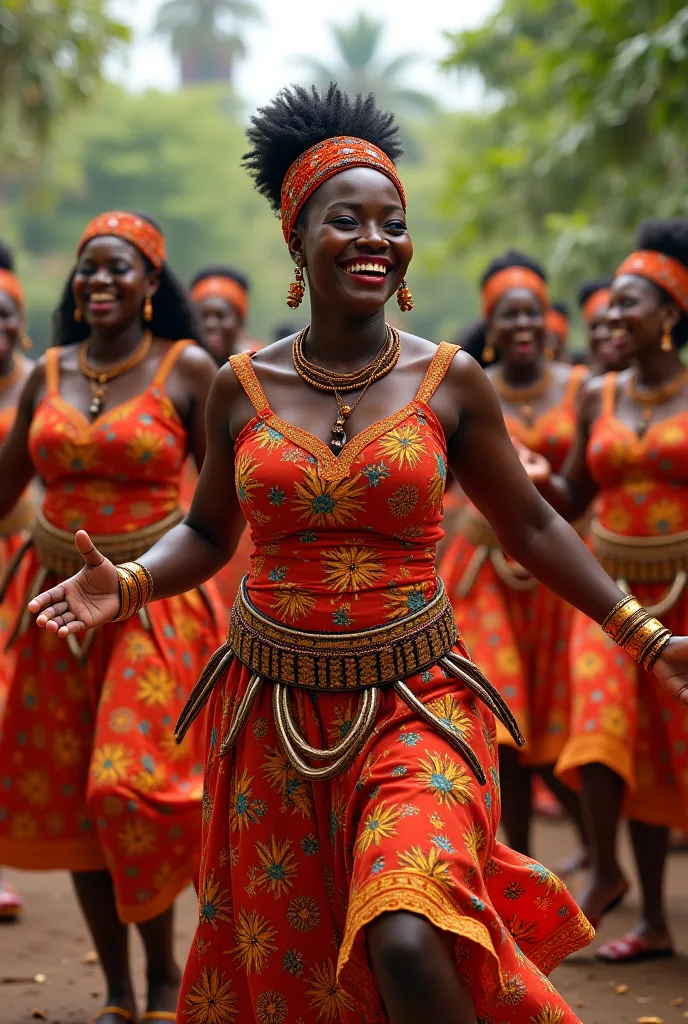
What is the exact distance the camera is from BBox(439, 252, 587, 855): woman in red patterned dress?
6.87 m

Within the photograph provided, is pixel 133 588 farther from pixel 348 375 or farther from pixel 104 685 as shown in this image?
pixel 104 685

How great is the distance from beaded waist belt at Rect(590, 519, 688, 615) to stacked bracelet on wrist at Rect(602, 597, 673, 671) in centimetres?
211

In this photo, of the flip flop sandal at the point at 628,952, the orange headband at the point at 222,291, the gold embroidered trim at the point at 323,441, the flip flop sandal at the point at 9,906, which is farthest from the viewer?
the orange headband at the point at 222,291

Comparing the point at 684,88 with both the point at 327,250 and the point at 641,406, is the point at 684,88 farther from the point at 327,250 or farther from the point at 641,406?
the point at 327,250

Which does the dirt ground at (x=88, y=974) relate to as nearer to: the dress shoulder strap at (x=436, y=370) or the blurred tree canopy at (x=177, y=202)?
the dress shoulder strap at (x=436, y=370)

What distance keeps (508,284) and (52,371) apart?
3.03 metres

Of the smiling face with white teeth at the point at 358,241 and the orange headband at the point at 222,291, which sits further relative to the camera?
the orange headband at the point at 222,291

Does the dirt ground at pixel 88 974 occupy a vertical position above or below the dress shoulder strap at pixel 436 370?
below

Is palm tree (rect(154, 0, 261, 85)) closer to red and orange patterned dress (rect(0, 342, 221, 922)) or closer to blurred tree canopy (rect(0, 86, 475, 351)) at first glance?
blurred tree canopy (rect(0, 86, 475, 351))

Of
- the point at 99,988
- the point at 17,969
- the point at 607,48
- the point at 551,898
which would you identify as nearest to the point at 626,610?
the point at 551,898

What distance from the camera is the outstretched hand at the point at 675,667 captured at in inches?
149

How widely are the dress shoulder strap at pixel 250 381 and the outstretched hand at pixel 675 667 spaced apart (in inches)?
45.5

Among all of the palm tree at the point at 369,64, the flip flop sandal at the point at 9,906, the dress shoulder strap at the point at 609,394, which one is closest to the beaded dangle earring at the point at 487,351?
the dress shoulder strap at the point at 609,394

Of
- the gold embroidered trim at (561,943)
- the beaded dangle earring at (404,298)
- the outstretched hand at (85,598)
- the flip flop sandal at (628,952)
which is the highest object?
the beaded dangle earring at (404,298)
